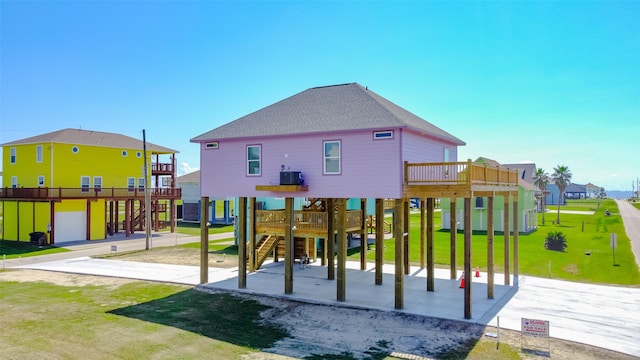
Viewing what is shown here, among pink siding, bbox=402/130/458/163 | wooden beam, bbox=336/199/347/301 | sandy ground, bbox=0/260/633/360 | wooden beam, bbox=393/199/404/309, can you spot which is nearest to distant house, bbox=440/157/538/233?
pink siding, bbox=402/130/458/163

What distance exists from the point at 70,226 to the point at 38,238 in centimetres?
294

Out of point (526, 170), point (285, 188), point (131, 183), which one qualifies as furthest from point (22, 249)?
point (526, 170)

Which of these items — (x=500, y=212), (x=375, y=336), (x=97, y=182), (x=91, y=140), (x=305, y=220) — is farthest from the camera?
(x=500, y=212)

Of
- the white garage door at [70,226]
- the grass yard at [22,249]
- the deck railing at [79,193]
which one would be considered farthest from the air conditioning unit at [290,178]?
the white garage door at [70,226]

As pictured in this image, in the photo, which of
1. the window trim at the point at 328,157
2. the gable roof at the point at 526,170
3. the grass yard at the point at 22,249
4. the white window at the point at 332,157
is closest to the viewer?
the window trim at the point at 328,157

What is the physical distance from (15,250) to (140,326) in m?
25.3

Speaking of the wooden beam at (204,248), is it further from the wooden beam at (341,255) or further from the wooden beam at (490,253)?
the wooden beam at (490,253)

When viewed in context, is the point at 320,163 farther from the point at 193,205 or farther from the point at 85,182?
the point at 193,205

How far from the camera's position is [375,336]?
14.1m

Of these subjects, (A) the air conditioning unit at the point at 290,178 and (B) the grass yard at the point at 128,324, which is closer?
(B) the grass yard at the point at 128,324

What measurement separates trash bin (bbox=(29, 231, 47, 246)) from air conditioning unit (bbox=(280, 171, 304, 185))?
2719cm

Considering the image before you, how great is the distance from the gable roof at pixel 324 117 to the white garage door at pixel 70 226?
77.8 ft

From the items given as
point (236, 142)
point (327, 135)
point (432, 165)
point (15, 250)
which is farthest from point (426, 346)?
point (15, 250)

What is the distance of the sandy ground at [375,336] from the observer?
12523mm
